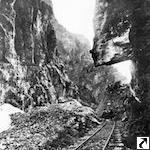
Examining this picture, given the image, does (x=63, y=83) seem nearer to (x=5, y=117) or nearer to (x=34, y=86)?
(x=34, y=86)

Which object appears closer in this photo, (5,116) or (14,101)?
(5,116)

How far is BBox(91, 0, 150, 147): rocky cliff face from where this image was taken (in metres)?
15.5

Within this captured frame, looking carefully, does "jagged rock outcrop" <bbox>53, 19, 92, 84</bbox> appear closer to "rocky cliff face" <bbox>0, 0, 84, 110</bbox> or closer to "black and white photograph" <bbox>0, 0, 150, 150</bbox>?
"black and white photograph" <bbox>0, 0, 150, 150</bbox>

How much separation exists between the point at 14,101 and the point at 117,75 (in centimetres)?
5646

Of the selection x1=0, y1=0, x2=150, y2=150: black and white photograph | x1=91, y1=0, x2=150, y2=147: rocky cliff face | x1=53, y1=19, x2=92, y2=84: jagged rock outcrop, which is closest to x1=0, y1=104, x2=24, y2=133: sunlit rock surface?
x1=0, y1=0, x2=150, y2=150: black and white photograph

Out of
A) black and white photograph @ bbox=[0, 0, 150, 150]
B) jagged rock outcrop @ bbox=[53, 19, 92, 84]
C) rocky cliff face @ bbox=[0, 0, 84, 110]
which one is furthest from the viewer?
jagged rock outcrop @ bbox=[53, 19, 92, 84]

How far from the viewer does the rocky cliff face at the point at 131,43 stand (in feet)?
50.8

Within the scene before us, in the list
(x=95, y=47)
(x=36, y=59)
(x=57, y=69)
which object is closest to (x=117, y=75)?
(x=57, y=69)

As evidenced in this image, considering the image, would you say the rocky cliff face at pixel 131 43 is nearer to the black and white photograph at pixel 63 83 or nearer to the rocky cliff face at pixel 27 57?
the black and white photograph at pixel 63 83

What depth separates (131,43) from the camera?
1864 cm

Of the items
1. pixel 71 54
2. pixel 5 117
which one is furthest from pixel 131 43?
pixel 71 54

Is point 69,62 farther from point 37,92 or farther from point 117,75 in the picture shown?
point 37,92

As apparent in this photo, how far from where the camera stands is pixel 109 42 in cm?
2239

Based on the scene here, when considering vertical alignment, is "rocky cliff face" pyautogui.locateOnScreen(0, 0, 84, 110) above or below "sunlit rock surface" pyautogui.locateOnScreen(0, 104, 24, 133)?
above
